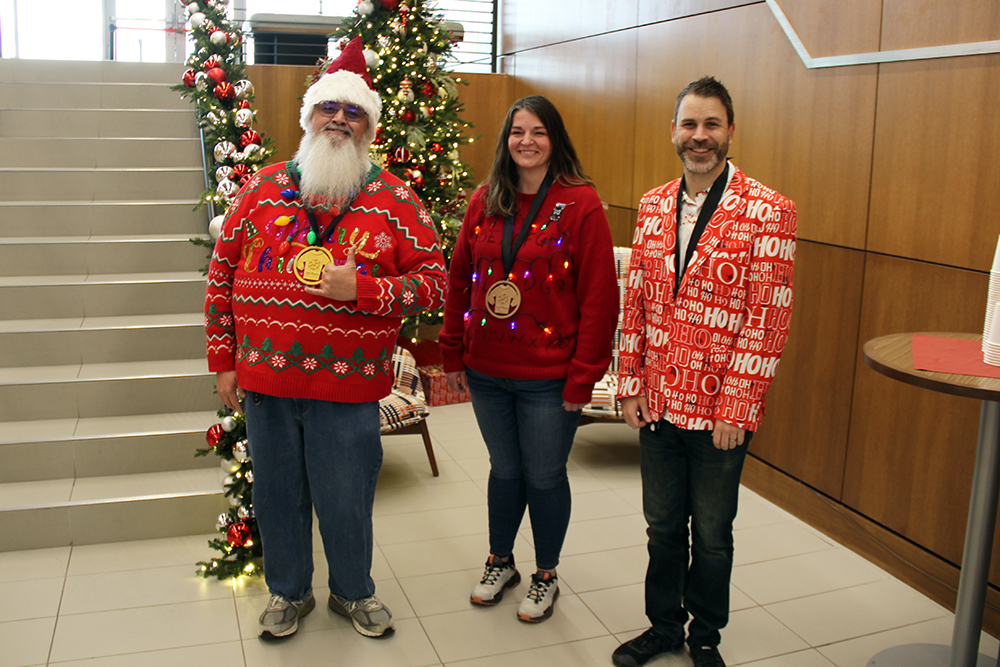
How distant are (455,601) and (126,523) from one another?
136 centimetres

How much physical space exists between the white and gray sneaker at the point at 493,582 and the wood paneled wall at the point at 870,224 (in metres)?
1.45

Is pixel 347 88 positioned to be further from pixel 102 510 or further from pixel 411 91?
pixel 411 91

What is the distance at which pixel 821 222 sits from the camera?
3.33 m

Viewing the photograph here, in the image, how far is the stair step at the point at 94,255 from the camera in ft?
13.5

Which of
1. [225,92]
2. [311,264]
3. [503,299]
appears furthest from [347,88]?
[225,92]

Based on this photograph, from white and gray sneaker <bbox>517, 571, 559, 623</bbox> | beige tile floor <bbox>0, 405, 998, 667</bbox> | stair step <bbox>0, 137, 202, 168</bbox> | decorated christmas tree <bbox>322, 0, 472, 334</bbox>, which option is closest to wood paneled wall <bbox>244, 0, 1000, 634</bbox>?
beige tile floor <bbox>0, 405, 998, 667</bbox>

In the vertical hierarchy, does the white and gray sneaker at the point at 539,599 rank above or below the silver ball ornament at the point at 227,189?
below

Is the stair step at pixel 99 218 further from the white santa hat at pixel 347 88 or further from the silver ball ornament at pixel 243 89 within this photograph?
the white santa hat at pixel 347 88

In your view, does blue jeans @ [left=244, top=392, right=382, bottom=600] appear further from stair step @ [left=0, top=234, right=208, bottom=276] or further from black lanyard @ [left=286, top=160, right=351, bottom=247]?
stair step @ [left=0, top=234, right=208, bottom=276]

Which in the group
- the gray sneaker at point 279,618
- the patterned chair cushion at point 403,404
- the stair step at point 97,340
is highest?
the stair step at point 97,340

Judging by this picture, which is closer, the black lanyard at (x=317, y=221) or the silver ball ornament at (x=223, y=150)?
the black lanyard at (x=317, y=221)

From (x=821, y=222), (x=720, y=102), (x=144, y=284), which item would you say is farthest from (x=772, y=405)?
(x=144, y=284)

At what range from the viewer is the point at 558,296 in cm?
240

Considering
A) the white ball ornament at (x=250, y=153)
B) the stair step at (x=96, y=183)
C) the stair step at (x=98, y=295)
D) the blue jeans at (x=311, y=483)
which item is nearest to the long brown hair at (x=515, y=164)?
the blue jeans at (x=311, y=483)
